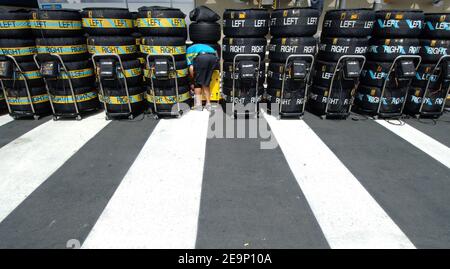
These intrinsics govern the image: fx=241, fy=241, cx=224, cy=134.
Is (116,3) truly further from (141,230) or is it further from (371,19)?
(141,230)

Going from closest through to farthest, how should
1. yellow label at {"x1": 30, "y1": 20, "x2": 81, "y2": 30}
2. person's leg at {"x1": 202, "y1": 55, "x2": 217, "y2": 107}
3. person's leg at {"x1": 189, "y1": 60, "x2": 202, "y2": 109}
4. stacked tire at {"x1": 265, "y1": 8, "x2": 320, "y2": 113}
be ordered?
yellow label at {"x1": 30, "y1": 20, "x2": 81, "y2": 30}, stacked tire at {"x1": 265, "y1": 8, "x2": 320, "y2": 113}, person's leg at {"x1": 202, "y1": 55, "x2": 217, "y2": 107}, person's leg at {"x1": 189, "y1": 60, "x2": 202, "y2": 109}

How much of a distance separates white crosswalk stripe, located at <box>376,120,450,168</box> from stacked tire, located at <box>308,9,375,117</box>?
1.05 metres


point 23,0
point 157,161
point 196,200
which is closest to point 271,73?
point 157,161

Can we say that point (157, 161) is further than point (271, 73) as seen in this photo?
No

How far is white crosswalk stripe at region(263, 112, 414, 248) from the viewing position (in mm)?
2477

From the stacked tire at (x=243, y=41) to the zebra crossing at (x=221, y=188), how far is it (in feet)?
4.33

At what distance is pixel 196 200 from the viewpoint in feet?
9.86

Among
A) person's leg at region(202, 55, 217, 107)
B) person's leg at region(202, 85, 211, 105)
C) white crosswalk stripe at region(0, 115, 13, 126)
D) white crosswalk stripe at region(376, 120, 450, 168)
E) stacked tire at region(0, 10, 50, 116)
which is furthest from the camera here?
person's leg at region(202, 85, 211, 105)

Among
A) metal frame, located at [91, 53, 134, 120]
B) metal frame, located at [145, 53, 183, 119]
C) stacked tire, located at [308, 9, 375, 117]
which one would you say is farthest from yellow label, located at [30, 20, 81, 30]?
stacked tire, located at [308, 9, 375, 117]

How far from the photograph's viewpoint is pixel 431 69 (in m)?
5.30

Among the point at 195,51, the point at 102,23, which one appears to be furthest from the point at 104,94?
the point at 195,51

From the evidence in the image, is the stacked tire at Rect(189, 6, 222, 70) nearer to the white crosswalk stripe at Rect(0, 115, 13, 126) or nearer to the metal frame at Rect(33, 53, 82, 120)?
the metal frame at Rect(33, 53, 82, 120)

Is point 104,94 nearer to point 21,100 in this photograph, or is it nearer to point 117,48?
point 117,48
